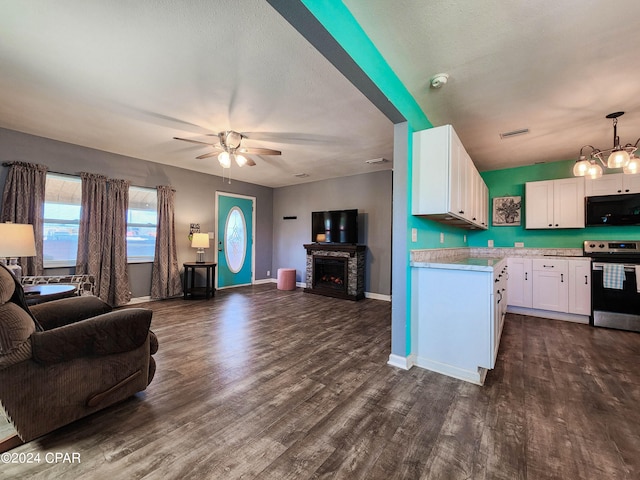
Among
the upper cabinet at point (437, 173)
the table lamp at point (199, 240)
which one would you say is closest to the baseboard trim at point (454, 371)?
the upper cabinet at point (437, 173)

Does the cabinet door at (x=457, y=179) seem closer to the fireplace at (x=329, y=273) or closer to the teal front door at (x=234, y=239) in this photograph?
the fireplace at (x=329, y=273)

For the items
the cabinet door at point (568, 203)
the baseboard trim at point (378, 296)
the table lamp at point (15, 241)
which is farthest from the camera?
the baseboard trim at point (378, 296)

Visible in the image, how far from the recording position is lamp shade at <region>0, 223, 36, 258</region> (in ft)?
7.29

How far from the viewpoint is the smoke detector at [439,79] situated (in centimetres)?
216

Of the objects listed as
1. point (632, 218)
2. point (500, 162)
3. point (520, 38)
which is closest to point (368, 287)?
point (500, 162)

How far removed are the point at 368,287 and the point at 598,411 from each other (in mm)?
3763

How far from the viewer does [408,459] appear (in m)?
1.37

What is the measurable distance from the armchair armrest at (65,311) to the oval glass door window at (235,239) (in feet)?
12.9

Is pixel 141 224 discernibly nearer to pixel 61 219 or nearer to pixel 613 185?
pixel 61 219

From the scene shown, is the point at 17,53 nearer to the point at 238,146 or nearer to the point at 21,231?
the point at 21,231

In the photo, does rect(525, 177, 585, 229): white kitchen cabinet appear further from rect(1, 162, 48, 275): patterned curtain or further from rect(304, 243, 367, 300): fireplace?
rect(1, 162, 48, 275): patterned curtain

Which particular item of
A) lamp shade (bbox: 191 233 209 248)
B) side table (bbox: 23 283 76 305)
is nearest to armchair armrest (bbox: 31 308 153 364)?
side table (bbox: 23 283 76 305)

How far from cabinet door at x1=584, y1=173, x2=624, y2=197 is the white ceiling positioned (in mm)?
510

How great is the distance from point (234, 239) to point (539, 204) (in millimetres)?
5893
